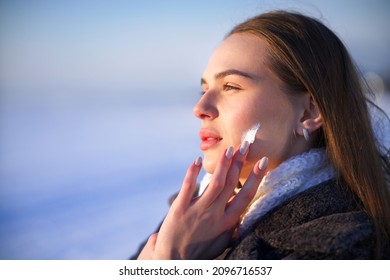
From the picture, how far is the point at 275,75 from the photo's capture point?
1.35 meters

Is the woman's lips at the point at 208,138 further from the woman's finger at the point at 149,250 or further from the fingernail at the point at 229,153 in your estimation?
the woman's finger at the point at 149,250

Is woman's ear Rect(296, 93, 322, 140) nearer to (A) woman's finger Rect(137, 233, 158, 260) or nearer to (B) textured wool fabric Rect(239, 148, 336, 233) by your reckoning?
(B) textured wool fabric Rect(239, 148, 336, 233)

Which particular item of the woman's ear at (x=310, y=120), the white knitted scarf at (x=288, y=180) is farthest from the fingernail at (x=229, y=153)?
the woman's ear at (x=310, y=120)

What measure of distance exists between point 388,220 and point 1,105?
1.45 meters

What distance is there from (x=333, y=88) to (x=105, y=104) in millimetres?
1146

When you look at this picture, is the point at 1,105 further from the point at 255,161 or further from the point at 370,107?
the point at 370,107

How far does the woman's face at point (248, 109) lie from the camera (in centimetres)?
133

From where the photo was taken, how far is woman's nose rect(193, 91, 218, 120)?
4.40 ft

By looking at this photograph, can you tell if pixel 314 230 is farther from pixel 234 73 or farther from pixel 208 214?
pixel 234 73

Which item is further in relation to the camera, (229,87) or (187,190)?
(229,87)

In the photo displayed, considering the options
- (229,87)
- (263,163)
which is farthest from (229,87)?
(263,163)

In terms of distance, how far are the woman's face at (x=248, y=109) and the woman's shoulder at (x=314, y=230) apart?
6.9 inches

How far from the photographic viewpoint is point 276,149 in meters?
1.35

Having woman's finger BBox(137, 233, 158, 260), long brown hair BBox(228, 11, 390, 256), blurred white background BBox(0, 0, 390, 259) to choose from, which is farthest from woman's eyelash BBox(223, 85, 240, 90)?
woman's finger BBox(137, 233, 158, 260)
